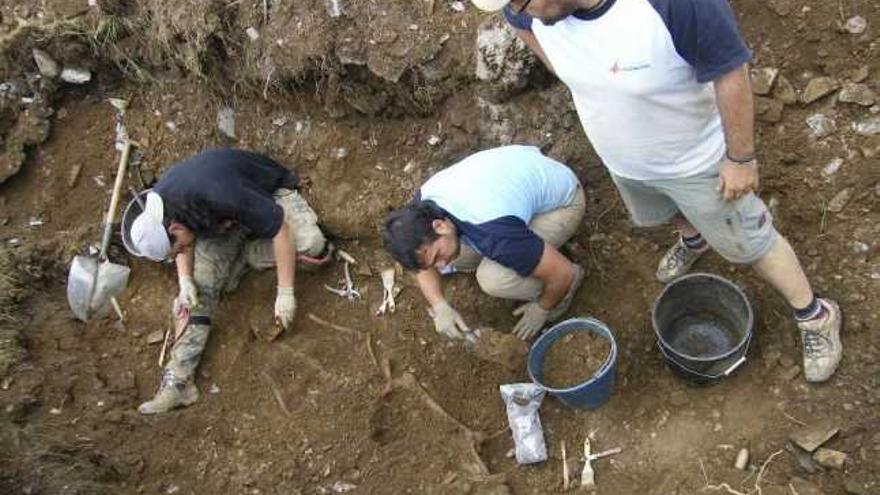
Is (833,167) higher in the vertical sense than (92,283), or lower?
higher

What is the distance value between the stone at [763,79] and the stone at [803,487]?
5.28ft

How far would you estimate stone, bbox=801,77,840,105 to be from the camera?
3490mm

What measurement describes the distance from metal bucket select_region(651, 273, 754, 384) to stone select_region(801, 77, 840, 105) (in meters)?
0.92

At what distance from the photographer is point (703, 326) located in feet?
11.4

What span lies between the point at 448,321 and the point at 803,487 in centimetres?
146

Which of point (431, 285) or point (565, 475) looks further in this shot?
point (431, 285)

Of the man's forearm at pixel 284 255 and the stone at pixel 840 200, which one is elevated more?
the stone at pixel 840 200

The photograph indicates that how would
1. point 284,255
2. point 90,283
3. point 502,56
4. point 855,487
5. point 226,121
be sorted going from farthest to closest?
point 226,121
point 90,283
point 284,255
point 502,56
point 855,487

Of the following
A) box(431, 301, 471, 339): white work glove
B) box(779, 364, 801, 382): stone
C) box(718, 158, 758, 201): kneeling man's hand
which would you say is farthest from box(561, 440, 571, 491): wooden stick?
box(718, 158, 758, 201): kneeling man's hand

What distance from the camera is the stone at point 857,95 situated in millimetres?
3412

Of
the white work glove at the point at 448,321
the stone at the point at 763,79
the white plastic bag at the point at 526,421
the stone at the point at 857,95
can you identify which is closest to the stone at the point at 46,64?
the white work glove at the point at 448,321

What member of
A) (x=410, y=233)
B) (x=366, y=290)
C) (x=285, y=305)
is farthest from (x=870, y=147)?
(x=285, y=305)

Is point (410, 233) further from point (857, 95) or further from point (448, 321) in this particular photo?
point (857, 95)

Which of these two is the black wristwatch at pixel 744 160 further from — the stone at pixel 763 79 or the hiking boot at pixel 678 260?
the stone at pixel 763 79
